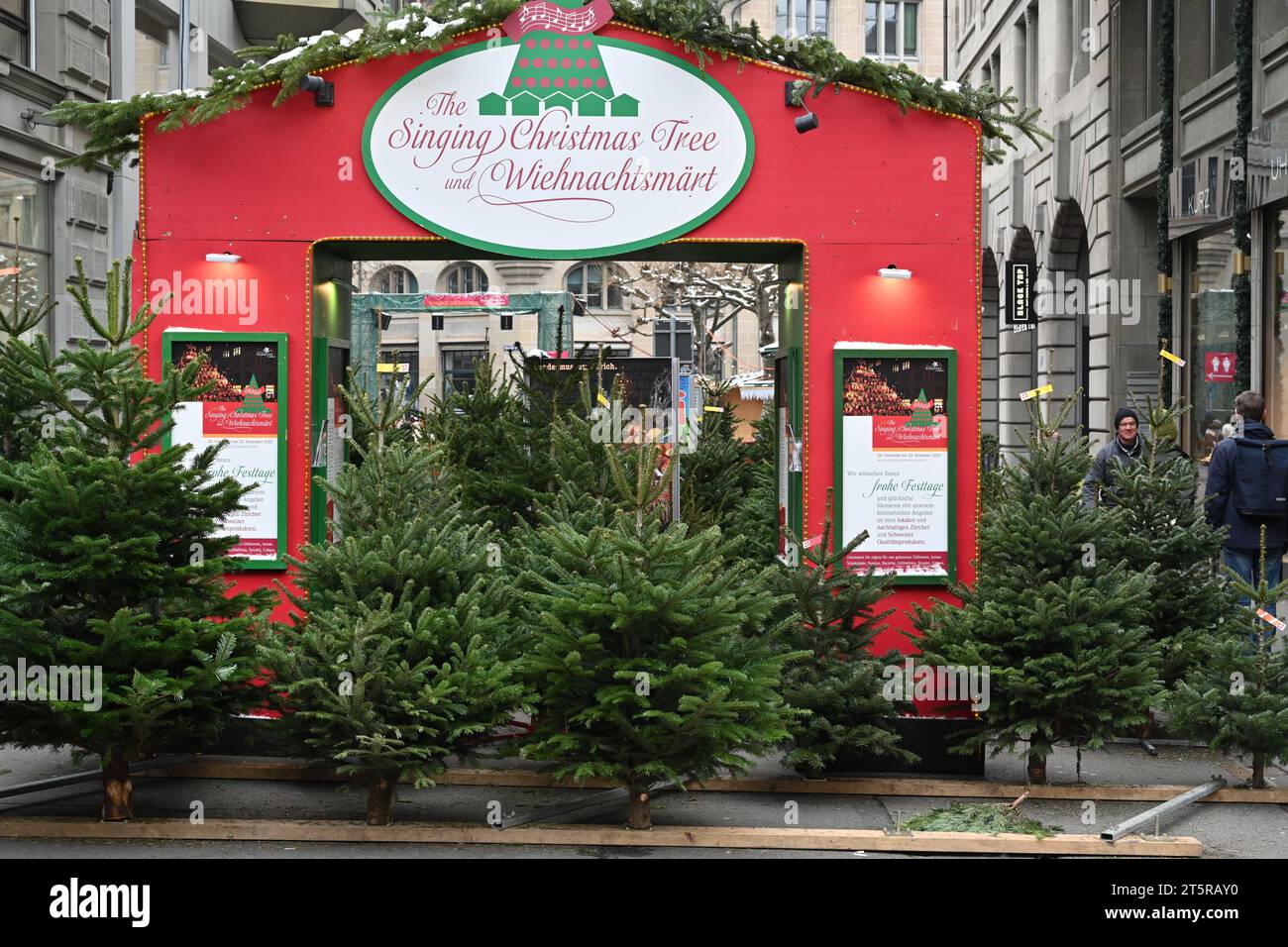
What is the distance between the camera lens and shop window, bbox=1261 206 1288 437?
60.9ft

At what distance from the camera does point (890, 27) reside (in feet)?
237

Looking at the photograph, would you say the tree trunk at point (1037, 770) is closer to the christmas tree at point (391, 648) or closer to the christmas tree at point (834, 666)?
the christmas tree at point (834, 666)

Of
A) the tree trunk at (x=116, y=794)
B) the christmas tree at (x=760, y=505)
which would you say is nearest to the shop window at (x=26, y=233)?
the christmas tree at (x=760, y=505)

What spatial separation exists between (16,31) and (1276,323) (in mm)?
17229

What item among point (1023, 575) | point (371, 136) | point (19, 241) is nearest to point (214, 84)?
point (371, 136)

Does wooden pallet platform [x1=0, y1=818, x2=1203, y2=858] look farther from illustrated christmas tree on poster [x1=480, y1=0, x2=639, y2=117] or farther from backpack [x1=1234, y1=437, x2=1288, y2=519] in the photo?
backpack [x1=1234, y1=437, x2=1288, y2=519]

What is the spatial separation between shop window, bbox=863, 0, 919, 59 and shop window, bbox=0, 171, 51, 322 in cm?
5526

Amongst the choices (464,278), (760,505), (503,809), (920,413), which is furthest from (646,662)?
(464,278)

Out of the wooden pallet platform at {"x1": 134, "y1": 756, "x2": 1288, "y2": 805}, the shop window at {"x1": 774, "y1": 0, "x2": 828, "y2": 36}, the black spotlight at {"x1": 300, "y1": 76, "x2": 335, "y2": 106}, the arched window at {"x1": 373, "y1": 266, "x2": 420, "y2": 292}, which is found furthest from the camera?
the arched window at {"x1": 373, "y1": 266, "x2": 420, "y2": 292}

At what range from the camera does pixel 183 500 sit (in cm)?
859

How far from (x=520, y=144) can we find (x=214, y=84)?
2097 mm

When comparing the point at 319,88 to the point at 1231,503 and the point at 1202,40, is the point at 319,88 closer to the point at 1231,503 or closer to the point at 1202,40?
the point at 1231,503

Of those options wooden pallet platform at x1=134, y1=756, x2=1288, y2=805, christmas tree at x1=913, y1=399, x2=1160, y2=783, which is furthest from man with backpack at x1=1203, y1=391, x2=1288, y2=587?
wooden pallet platform at x1=134, y1=756, x2=1288, y2=805

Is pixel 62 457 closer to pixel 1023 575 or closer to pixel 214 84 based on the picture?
pixel 214 84
